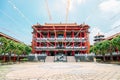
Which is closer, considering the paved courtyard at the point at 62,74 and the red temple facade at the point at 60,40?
the paved courtyard at the point at 62,74

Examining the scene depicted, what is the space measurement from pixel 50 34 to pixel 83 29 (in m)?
13.1

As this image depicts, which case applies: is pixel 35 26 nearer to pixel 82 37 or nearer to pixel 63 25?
pixel 63 25

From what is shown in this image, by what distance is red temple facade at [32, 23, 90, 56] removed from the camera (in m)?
60.0

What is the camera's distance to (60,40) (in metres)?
61.4

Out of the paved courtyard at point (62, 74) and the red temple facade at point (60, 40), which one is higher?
the red temple facade at point (60, 40)

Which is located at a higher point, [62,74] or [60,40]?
[60,40]

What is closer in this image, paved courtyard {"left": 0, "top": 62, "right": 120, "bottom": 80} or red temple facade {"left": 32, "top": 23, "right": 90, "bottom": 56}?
paved courtyard {"left": 0, "top": 62, "right": 120, "bottom": 80}

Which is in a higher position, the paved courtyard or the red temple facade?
the red temple facade

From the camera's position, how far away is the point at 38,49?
196 ft

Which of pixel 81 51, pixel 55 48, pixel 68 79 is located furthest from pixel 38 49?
pixel 68 79

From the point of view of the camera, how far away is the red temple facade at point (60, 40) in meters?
60.0

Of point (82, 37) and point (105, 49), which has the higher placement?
point (82, 37)

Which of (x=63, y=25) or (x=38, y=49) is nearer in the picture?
(x=38, y=49)

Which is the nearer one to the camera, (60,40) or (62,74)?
(62,74)
